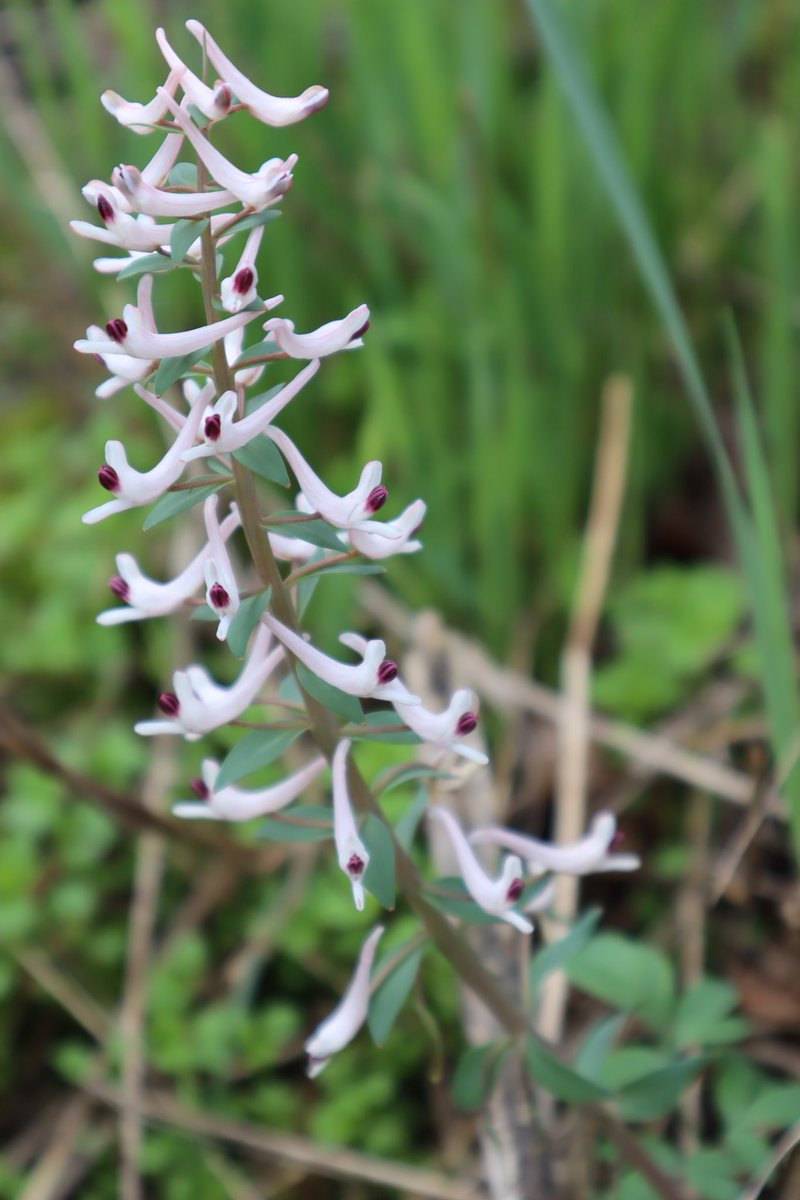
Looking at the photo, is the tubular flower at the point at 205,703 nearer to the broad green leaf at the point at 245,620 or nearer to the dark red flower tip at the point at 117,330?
the broad green leaf at the point at 245,620

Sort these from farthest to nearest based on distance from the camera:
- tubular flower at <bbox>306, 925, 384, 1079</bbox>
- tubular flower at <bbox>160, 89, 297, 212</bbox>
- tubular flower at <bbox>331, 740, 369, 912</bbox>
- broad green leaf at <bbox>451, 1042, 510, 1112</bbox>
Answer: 1. broad green leaf at <bbox>451, 1042, 510, 1112</bbox>
2. tubular flower at <bbox>306, 925, 384, 1079</bbox>
3. tubular flower at <bbox>331, 740, 369, 912</bbox>
4. tubular flower at <bbox>160, 89, 297, 212</bbox>

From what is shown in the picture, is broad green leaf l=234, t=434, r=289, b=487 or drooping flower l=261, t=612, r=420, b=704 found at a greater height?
broad green leaf l=234, t=434, r=289, b=487

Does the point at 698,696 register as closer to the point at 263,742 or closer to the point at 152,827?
the point at 152,827

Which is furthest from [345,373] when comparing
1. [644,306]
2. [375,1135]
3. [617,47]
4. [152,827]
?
[375,1135]

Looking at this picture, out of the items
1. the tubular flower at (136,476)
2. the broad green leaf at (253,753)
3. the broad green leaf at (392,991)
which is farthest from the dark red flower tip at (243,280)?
the broad green leaf at (392,991)

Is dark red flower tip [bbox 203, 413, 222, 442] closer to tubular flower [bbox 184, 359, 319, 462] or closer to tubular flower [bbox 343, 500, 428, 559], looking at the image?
tubular flower [bbox 184, 359, 319, 462]

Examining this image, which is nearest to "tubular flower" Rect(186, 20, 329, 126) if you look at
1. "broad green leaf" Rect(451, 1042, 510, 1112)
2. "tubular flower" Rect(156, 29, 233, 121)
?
"tubular flower" Rect(156, 29, 233, 121)
